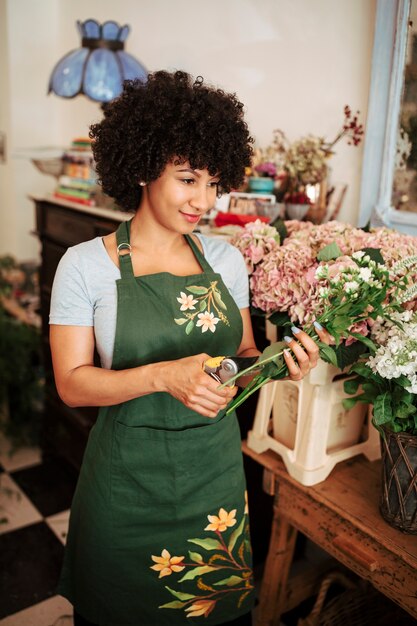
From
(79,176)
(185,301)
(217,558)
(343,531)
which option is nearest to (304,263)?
(185,301)

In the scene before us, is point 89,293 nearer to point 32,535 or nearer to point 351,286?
point 351,286

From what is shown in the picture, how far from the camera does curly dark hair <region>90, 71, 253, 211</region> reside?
1.33m

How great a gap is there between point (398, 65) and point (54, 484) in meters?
2.49

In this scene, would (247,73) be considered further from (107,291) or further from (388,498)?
(388,498)

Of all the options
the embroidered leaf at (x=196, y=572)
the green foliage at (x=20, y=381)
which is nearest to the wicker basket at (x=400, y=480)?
the embroidered leaf at (x=196, y=572)

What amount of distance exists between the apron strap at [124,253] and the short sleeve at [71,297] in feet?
0.31

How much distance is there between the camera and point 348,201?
198 cm

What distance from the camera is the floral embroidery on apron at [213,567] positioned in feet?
4.81

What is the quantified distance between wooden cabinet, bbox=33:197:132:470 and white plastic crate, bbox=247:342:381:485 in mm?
1015

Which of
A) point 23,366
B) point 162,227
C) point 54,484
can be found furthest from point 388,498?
point 23,366

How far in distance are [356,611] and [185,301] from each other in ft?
4.11

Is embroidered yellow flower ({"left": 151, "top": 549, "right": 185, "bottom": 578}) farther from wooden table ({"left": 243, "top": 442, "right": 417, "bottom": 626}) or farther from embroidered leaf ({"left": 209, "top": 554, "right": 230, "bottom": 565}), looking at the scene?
wooden table ({"left": 243, "top": 442, "right": 417, "bottom": 626})

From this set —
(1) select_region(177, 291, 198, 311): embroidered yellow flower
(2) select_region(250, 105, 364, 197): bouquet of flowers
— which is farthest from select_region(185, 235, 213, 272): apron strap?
(2) select_region(250, 105, 364, 197): bouquet of flowers

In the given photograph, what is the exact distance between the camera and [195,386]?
3.79ft
